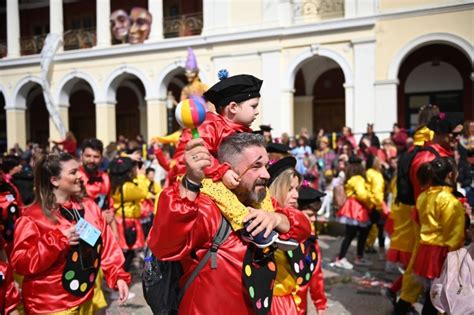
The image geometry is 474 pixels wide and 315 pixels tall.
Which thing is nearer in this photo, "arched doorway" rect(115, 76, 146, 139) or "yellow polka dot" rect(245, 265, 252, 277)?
"yellow polka dot" rect(245, 265, 252, 277)

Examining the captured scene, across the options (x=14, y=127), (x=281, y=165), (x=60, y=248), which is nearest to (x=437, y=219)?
(x=281, y=165)

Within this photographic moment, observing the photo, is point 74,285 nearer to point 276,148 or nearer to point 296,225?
point 296,225

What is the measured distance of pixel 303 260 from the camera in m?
3.17

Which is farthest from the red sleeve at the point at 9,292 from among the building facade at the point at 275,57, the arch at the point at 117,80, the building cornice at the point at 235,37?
the arch at the point at 117,80

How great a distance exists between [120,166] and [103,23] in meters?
16.8

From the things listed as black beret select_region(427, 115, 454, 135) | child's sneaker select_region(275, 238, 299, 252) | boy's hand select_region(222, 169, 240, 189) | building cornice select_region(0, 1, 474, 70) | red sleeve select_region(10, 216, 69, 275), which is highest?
building cornice select_region(0, 1, 474, 70)

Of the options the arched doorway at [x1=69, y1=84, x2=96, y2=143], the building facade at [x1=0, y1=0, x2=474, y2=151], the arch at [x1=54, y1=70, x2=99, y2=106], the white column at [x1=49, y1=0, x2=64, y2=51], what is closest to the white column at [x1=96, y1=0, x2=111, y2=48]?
the building facade at [x1=0, y1=0, x2=474, y2=151]

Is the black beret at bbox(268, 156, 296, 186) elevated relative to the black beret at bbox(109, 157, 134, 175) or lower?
elevated

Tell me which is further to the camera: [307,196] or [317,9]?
[317,9]

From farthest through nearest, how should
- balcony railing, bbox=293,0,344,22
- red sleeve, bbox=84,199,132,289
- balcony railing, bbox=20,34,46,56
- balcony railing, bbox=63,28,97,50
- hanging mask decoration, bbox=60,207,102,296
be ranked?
1. balcony railing, bbox=20,34,46,56
2. balcony railing, bbox=63,28,97,50
3. balcony railing, bbox=293,0,344,22
4. red sleeve, bbox=84,199,132,289
5. hanging mask decoration, bbox=60,207,102,296

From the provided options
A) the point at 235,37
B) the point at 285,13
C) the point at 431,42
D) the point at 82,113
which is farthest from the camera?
the point at 82,113

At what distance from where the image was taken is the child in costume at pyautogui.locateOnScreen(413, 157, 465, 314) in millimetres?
3969

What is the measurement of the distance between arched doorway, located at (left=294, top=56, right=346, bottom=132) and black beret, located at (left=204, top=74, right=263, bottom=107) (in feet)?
60.1

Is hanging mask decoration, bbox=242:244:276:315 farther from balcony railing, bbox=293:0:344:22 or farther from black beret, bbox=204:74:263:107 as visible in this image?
balcony railing, bbox=293:0:344:22
